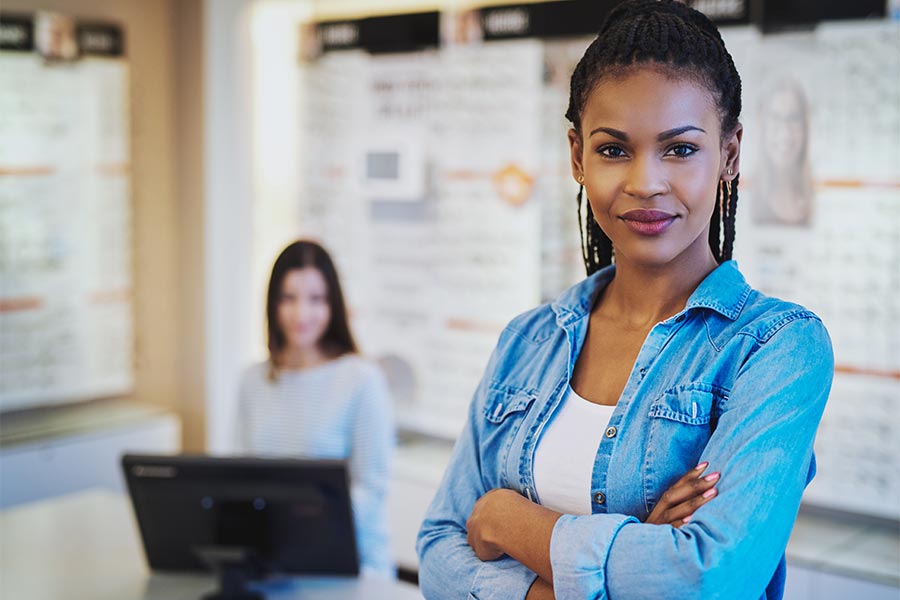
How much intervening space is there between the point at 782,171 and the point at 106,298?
2.93 meters

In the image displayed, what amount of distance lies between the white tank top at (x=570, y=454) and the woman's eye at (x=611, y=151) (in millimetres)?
310

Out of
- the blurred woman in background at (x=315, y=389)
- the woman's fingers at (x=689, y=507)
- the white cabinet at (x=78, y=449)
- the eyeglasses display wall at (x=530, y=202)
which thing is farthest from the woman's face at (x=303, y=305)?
the woman's fingers at (x=689, y=507)

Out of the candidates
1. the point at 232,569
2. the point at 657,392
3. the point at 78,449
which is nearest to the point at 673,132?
the point at 657,392

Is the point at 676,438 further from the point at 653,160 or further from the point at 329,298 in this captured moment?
the point at 329,298

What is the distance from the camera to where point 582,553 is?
1.19 metres

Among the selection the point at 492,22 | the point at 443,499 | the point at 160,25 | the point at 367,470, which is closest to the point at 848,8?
the point at 492,22

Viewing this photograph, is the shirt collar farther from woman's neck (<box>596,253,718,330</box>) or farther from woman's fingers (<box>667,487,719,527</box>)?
woman's fingers (<box>667,487,719,527</box>)

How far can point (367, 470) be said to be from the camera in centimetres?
306

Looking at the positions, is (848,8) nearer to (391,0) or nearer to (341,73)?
(391,0)

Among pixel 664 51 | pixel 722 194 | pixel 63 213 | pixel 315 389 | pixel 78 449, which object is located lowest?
pixel 78 449

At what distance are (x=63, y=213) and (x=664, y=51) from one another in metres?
3.66

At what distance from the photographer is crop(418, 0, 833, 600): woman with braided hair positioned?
3.80 ft

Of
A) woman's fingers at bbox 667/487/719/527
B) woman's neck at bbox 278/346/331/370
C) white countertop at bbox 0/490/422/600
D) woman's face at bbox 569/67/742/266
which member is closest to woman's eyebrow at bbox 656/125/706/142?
woman's face at bbox 569/67/742/266

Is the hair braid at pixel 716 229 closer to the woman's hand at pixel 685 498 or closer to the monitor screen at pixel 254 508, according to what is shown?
the woman's hand at pixel 685 498
